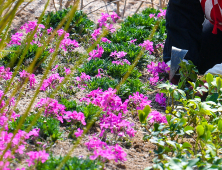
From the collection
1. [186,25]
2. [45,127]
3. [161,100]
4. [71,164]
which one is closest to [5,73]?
[45,127]

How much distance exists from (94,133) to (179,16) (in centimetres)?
156

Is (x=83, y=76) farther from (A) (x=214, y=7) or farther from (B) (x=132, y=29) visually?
(B) (x=132, y=29)

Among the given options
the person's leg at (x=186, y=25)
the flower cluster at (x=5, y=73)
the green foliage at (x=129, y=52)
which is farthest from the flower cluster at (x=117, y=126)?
the green foliage at (x=129, y=52)

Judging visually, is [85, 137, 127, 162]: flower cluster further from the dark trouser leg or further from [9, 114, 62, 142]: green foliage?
the dark trouser leg

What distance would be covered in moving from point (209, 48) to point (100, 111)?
1693 millimetres

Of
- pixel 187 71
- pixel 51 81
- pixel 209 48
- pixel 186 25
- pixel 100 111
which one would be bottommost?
pixel 100 111

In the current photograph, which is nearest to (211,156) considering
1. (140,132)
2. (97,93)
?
(140,132)

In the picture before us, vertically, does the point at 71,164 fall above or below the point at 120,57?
below

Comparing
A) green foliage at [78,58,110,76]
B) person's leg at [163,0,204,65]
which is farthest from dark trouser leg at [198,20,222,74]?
green foliage at [78,58,110,76]

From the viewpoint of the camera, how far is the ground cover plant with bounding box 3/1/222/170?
1.58 meters

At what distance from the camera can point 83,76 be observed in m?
2.75

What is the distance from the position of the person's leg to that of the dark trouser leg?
0.19 meters

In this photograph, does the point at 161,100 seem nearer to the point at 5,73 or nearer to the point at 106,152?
the point at 106,152

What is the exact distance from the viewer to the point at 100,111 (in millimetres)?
2166
